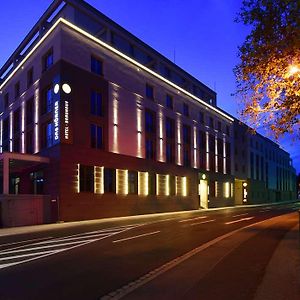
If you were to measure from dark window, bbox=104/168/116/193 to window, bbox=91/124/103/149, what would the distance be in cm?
222

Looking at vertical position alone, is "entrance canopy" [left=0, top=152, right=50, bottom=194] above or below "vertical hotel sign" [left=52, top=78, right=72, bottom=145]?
below

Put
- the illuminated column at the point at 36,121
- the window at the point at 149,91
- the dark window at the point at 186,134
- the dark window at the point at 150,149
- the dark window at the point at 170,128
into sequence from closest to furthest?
the illuminated column at the point at 36,121 → the dark window at the point at 150,149 → the window at the point at 149,91 → the dark window at the point at 170,128 → the dark window at the point at 186,134

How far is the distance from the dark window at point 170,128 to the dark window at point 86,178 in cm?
1616

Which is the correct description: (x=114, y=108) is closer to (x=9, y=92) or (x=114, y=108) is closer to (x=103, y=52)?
(x=103, y=52)

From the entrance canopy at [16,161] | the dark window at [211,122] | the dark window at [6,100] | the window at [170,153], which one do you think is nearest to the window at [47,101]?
the entrance canopy at [16,161]

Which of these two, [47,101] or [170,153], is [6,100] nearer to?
[47,101]

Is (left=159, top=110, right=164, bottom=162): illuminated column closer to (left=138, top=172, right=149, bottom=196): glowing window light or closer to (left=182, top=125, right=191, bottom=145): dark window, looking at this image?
(left=138, top=172, right=149, bottom=196): glowing window light

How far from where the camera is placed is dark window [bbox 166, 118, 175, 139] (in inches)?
1928

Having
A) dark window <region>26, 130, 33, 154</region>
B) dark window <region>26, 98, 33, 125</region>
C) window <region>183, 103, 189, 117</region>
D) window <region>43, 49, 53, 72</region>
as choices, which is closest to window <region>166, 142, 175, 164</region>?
window <region>183, 103, 189, 117</region>

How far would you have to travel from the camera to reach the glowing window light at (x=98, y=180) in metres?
34.9

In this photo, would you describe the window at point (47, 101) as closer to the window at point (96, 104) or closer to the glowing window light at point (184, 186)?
the window at point (96, 104)

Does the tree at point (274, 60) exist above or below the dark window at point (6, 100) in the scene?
below

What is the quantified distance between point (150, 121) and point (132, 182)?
26.3 feet

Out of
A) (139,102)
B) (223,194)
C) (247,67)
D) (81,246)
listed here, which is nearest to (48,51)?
(139,102)
